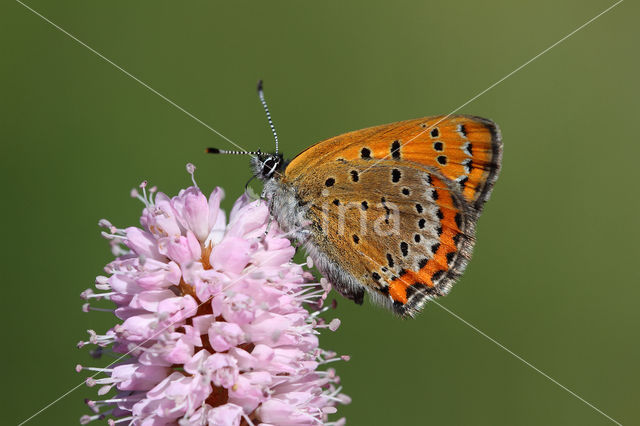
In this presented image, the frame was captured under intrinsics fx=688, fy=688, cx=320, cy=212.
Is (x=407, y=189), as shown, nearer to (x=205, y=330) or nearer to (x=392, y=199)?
(x=392, y=199)

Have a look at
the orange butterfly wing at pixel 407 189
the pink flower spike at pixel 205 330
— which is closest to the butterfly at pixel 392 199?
the orange butterfly wing at pixel 407 189

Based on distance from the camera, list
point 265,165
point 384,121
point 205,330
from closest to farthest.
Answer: point 205,330, point 265,165, point 384,121

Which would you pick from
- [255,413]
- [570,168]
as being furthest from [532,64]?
[255,413]

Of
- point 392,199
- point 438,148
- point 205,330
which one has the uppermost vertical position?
point 438,148

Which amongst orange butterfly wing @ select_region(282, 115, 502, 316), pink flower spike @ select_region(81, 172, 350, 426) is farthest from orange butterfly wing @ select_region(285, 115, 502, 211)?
pink flower spike @ select_region(81, 172, 350, 426)

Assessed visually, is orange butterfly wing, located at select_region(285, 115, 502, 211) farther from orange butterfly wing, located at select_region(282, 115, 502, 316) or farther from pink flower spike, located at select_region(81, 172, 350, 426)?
pink flower spike, located at select_region(81, 172, 350, 426)

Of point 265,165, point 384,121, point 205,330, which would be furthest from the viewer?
point 384,121

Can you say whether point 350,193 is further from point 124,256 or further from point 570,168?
point 570,168

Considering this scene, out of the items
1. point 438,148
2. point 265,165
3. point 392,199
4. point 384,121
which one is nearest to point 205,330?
point 265,165

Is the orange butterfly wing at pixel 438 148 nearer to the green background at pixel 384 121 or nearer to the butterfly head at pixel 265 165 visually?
the butterfly head at pixel 265 165
